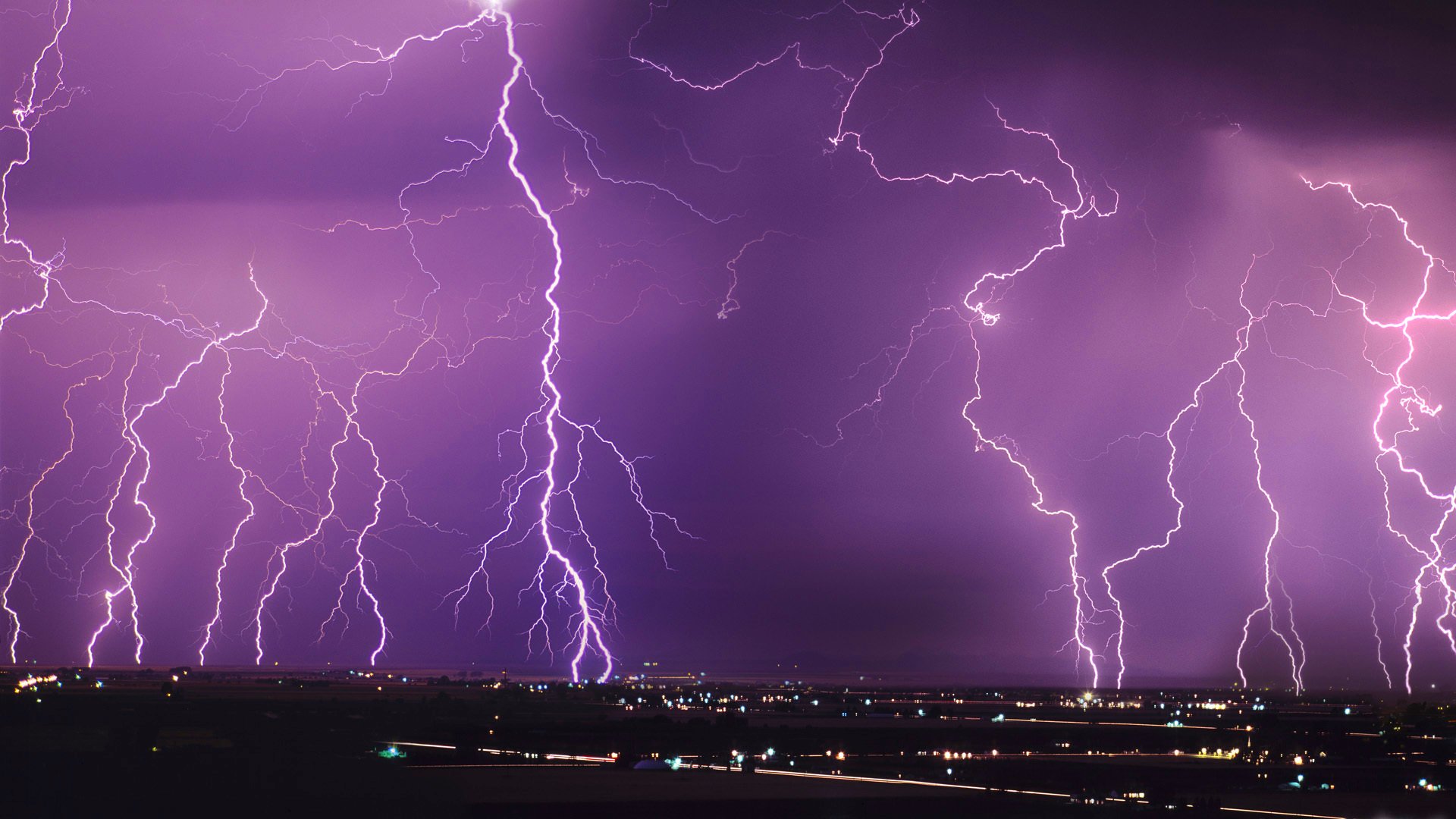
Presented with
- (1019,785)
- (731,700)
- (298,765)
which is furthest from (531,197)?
(731,700)

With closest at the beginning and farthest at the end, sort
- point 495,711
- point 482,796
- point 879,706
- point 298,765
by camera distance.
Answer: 1. point 482,796
2. point 298,765
3. point 495,711
4. point 879,706

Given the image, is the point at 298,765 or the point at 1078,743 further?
the point at 1078,743

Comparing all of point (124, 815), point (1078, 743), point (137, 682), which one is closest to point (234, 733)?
point (124, 815)

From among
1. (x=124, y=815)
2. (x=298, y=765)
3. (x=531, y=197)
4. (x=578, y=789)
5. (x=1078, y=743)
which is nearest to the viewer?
(x=124, y=815)

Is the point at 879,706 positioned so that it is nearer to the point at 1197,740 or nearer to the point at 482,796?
the point at 1197,740

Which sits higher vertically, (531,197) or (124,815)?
(531,197)

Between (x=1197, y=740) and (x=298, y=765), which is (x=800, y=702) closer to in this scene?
(x=1197, y=740)
